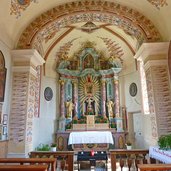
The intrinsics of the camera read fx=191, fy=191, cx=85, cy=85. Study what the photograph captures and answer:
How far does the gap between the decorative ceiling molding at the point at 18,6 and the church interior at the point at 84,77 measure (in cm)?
3

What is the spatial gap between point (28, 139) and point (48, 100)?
4199mm

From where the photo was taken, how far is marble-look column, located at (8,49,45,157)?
5922mm

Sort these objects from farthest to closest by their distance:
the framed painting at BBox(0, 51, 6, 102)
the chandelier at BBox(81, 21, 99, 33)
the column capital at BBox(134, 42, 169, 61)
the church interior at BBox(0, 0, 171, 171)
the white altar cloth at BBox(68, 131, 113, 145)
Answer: the chandelier at BBox(81, 21, 99, 33), the white altar cloth at BBox(68, 131, 113, 145), the column capital at BBox(134, 42, 169, 61), the church interior at BBox(0, 0, 171, 171), the framed painting at BBox(0, 51, 6, 102)

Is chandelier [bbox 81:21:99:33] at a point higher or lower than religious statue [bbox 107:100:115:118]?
higher

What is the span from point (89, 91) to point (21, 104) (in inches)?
226

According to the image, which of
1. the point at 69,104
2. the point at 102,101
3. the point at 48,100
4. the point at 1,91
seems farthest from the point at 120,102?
the point at 1,91

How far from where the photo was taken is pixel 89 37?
1088cm

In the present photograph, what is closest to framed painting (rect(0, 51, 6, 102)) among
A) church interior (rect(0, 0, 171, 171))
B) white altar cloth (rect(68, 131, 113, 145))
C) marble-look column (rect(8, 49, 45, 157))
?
church interior (rect(0, 0, 171, 171))

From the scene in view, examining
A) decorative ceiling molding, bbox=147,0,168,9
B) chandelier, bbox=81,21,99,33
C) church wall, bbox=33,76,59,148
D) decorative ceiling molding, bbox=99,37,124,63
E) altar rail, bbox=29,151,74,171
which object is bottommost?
altar rail, bbox=29,151,74,171

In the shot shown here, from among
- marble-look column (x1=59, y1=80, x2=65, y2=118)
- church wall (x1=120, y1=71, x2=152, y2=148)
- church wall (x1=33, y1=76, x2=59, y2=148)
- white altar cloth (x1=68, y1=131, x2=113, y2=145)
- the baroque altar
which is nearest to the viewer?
church wall (x1=33, y1=76, x2=59, y2=148)

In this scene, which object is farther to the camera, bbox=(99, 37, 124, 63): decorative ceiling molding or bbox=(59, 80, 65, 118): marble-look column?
bbox=(99, 37, 124, 63): decorative ceiling molding

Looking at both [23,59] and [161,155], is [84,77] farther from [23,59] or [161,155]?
[161,155]

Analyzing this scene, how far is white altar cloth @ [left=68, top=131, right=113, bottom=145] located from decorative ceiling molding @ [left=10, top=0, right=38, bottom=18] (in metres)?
5.95

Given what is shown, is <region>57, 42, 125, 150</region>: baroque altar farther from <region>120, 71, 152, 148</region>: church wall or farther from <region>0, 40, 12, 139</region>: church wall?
<region>0, 40, 12, 139</region>: church wall
